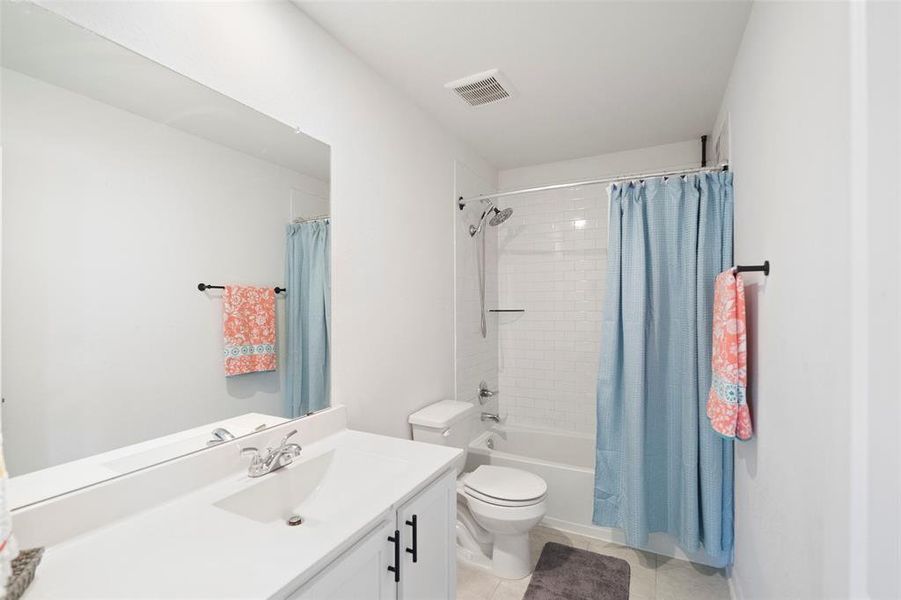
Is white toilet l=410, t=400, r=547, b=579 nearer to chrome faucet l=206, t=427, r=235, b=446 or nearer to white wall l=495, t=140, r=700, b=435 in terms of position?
chrome faucet l=206, t=427, r=235, b=446

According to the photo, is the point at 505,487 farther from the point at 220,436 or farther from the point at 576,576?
the point at 220,436

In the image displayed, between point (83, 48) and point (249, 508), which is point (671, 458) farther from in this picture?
point (83, 48)

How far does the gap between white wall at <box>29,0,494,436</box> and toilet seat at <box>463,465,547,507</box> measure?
47 centimetres

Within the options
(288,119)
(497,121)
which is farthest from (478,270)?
(288,119)

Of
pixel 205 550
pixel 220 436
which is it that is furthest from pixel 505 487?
pixel 205 550

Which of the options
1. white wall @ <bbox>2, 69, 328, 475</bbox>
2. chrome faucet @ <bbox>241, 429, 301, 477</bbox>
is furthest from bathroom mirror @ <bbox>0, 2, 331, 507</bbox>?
chrome faucet @ <bbox>241, 429, 301, 477</bbox>

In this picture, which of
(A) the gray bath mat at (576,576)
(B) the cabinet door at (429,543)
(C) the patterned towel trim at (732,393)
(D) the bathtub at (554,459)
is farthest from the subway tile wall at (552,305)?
(B) the cabinet door at (429,543)

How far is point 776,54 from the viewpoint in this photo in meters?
1.23

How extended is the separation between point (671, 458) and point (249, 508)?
2005 mm

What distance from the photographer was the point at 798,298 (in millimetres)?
1037

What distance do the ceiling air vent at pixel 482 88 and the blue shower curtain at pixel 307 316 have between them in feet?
3.49

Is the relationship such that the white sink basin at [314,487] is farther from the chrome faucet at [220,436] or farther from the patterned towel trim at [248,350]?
the patterned towel trim at [248,350]

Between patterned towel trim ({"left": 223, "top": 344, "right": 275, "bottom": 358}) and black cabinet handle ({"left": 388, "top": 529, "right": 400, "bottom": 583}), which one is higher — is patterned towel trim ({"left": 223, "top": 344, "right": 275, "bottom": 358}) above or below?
above

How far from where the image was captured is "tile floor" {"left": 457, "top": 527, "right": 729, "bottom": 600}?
1.96m
